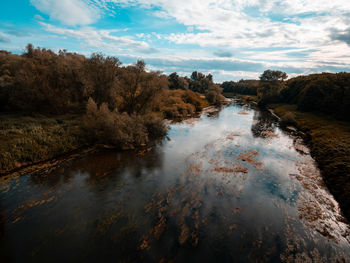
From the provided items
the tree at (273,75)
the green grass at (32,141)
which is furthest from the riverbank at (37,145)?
the tree at (273,75)

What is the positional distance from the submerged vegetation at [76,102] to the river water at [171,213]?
448cm

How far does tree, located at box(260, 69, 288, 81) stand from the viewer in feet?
297

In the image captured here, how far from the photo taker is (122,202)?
14727 millimetres

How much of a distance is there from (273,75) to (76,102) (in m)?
94.8

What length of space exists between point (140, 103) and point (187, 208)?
28342mm

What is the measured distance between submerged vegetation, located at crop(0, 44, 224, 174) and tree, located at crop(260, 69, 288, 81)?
7872cm

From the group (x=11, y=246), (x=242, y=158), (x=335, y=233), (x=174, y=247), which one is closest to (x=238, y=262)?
(x=174, y=247)

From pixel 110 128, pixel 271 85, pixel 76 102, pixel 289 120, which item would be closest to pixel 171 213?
pixel 110 128

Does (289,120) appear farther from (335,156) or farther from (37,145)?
(37,145)

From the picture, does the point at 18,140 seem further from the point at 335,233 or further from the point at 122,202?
the point at 335,233

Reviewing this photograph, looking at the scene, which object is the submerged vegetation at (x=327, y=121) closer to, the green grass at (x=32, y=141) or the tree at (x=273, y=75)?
the tree at (x=273, y=75)

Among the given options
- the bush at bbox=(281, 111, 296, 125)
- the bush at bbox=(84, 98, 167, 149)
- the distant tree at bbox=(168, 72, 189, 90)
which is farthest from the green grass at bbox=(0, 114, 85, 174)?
the distant tree at bbox=(168, 72, 189, 90)

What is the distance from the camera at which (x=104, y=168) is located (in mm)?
20188

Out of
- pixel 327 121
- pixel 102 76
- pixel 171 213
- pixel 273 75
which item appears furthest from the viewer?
pixel 273 75
